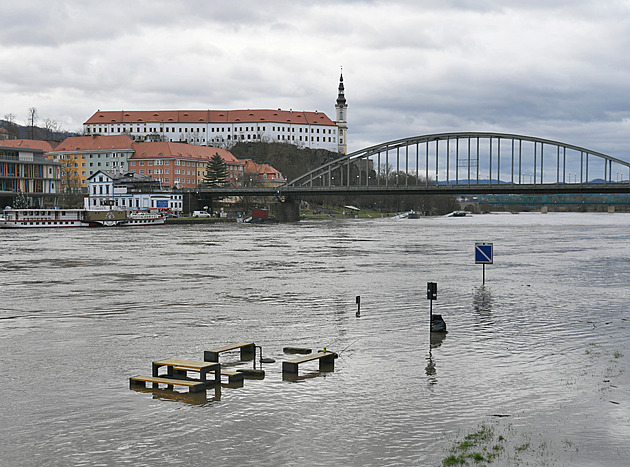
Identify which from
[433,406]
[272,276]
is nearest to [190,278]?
[272,276]

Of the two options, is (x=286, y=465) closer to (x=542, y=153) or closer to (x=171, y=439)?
(x=171, y=439)

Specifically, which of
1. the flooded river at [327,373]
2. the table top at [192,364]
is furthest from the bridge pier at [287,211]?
the table top at [192,364]

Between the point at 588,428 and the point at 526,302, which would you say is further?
the point at 526,302

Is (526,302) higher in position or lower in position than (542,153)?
lower

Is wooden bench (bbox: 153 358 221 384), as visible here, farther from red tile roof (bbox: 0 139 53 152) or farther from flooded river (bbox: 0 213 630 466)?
red tile roof (bbox: 0 139 53 152)

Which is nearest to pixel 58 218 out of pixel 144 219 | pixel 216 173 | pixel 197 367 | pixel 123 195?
pixel 144 219

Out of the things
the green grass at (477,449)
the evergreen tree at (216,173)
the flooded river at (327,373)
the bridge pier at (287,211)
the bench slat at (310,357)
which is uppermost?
the evergreen tree at (216,173)

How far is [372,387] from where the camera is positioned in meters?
15.6

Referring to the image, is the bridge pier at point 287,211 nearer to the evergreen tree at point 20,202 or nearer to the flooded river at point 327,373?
the evergreen tree at point 20,202

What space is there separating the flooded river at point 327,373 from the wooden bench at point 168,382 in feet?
0.87

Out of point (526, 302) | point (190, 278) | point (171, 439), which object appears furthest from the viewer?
point (190, 278)

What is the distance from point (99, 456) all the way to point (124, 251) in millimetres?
51502

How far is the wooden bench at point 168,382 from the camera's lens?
14.9 m

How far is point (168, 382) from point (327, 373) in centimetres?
372
